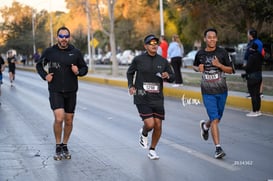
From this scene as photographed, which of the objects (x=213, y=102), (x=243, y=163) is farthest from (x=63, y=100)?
(x=243, y=163)

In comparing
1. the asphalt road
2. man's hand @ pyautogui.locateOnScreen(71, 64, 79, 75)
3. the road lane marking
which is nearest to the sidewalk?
the asphalt road

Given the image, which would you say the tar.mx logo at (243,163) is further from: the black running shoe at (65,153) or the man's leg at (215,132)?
the black running shoe at (65,153)

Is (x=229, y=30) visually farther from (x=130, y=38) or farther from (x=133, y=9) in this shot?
(x=130, y=38)

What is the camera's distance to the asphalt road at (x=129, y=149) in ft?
20.9

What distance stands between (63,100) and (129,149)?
1.45 meters

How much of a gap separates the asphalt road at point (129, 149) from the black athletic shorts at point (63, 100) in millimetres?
793

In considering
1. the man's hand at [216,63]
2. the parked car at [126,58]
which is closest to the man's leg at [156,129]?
the man's hand at [216,63]

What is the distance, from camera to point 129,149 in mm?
7988

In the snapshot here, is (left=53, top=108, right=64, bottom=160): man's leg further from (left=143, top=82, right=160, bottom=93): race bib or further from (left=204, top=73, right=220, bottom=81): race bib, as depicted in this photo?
(left=204, top=73, right=220, bottom=81): race bib

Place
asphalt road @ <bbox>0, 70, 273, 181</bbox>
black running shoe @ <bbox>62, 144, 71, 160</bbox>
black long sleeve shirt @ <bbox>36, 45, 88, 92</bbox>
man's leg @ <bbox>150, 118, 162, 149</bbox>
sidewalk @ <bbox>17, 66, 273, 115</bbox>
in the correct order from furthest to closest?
sidewalk @ <bbox>17, 66, 273, 115</bbox>, black running shoe @ <bbox>62, 144, 71, 160</bbox>, black long sleeve shirt @ <bbox>36, 45, 88, 92</bbox>, man's leg @ <bbox>150, 118, 162, 149</bbox>, asphalt road @ <bbox>0, 70, 273, 181</bbox>

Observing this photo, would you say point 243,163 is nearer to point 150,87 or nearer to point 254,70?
point 150,87

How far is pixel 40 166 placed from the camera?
6.93m

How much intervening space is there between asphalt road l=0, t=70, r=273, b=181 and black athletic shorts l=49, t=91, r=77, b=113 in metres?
0.79

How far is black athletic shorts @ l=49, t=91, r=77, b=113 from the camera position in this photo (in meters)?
7.22
